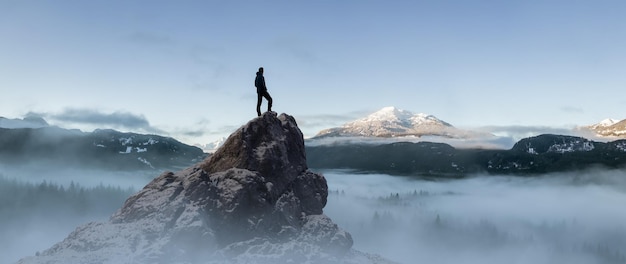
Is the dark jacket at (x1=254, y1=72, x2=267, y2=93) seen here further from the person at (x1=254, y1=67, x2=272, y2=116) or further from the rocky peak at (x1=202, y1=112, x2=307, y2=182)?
the rocky peak at (x1=202, y1=112, x2=307, y2=182)

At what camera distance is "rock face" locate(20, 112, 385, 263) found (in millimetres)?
55594

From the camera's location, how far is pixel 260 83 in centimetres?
6303

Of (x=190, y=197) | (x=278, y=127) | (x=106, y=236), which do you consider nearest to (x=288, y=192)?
(x=278, y=127)

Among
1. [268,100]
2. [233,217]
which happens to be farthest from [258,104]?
[233,217]

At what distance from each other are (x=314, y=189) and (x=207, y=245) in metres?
17.1

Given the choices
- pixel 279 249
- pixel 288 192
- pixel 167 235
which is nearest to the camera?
pixel 167 235

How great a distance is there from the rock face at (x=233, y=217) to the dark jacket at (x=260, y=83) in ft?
12.1

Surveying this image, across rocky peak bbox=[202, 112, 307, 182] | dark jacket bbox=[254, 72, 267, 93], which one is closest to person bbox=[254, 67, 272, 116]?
dark jacket bbox=[254, 72, 267, 93]

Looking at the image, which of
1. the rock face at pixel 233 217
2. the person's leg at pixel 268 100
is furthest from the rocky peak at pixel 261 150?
the person's leg at pixel 268 100

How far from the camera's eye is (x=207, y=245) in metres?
56.9

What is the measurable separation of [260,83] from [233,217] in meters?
15.3

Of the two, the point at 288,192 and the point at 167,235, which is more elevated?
the point at 288,192

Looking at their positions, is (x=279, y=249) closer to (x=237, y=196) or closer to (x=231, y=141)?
(x=237, y=196)

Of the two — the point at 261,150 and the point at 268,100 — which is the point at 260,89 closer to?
the point at 268,100
